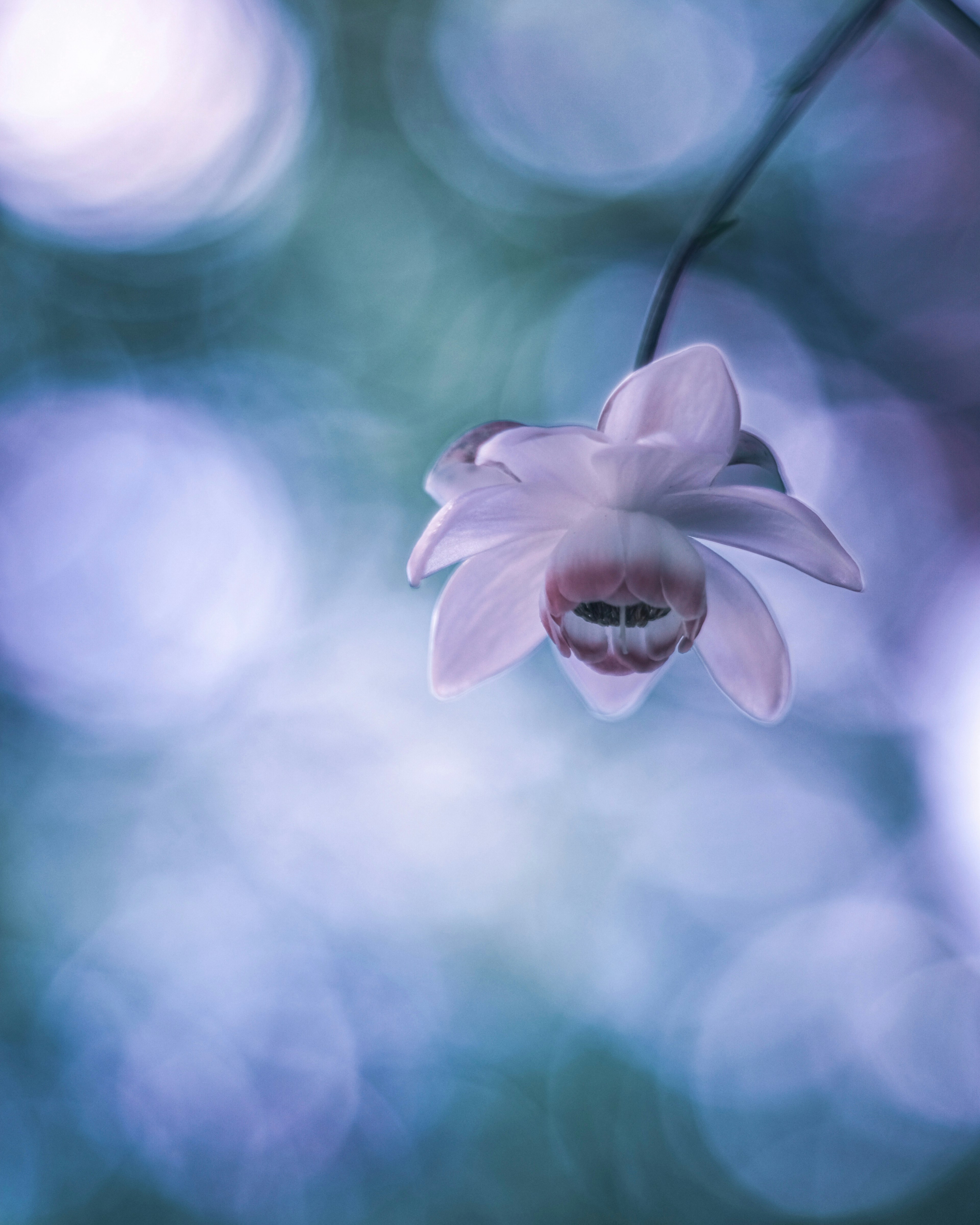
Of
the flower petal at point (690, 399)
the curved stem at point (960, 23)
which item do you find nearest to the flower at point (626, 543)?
the flower petal at point (690, 399)

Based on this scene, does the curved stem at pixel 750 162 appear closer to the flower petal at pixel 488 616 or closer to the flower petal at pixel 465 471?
the flower petal at pixel 465 471

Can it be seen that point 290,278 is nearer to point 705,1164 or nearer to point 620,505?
point 620,505

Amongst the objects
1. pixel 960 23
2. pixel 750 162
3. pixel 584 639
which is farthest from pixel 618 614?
pixel 960 23

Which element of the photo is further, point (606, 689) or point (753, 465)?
point (606, 689)

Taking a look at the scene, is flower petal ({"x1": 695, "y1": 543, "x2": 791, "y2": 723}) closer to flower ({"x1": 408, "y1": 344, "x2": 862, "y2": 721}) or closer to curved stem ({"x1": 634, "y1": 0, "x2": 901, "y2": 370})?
flower ({"x1": 408, "y1": 344, "x2": 862, "y2": 721})

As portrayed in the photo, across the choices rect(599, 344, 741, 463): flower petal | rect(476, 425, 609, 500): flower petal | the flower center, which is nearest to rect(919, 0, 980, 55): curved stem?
rect(599, 344, 741, 463): flower petal

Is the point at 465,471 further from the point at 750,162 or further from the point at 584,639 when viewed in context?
the point at 750,162
